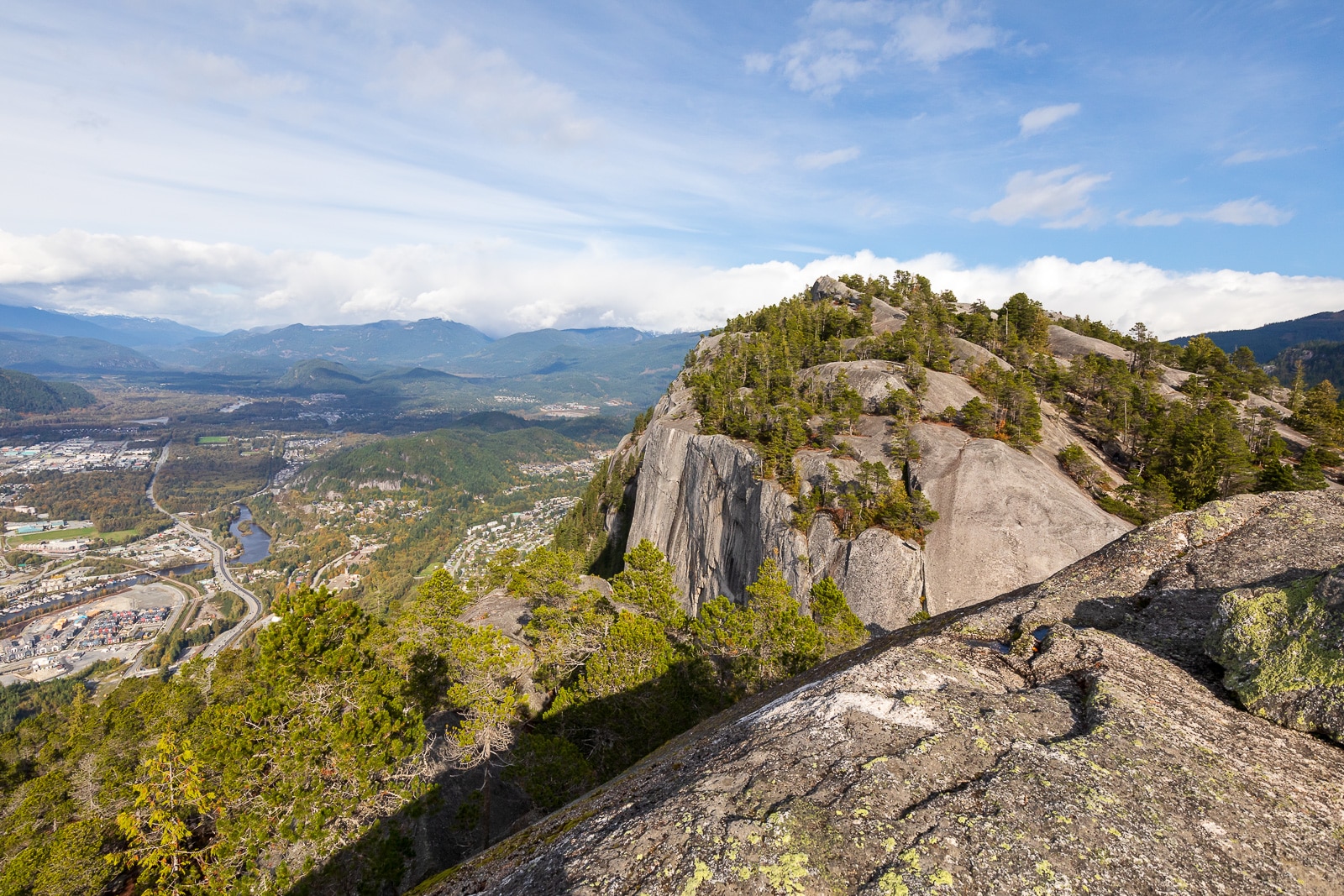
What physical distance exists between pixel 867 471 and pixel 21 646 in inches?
5950

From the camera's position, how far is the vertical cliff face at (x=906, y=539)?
35.0 metres

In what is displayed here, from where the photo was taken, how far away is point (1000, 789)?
5.86 metres

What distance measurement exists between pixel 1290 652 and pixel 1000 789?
4526 mm

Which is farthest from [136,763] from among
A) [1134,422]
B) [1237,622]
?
[1134,422]

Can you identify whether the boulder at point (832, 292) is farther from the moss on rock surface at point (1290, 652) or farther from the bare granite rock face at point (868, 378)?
the moss on rock surface at point (1290, 652)

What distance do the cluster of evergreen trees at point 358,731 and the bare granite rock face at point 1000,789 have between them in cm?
797

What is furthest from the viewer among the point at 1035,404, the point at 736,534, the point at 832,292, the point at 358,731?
the point at 832,292

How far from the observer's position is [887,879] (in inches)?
195

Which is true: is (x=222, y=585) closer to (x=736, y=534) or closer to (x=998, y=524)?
(x=736, y=534)

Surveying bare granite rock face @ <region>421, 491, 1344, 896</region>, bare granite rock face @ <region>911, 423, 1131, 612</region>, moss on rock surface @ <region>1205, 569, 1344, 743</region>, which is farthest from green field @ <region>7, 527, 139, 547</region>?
moss on rock surface @ <region>1205, 569, 1344, 743</region>

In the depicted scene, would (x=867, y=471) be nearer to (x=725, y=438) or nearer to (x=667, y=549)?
(x=725, y=438)

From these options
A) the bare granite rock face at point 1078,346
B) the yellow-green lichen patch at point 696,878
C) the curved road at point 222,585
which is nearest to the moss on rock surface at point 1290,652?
the yellow-green lichen patch at point 696,878

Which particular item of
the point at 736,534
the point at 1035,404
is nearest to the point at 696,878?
the point at 736,534

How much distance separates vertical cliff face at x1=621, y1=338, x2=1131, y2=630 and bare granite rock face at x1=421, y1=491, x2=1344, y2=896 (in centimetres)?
2742
